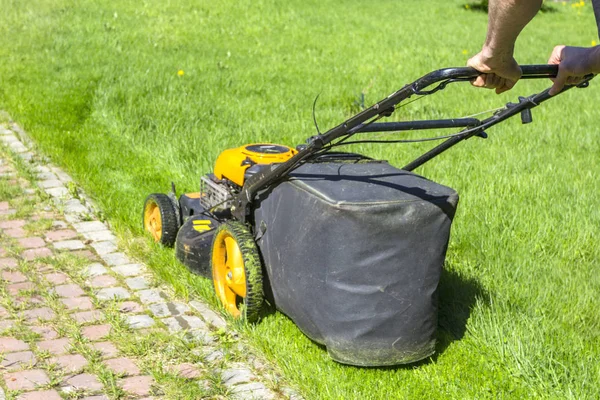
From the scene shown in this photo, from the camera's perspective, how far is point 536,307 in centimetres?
405

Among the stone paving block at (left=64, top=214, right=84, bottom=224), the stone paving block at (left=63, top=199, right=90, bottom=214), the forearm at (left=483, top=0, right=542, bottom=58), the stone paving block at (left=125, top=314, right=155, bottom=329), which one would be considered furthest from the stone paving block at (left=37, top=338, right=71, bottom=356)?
the forearm at (left=483, top=0, right=542, bottom=58)

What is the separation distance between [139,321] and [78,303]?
14.4 inches

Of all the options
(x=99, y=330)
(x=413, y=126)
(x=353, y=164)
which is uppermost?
(x=413, y=126)

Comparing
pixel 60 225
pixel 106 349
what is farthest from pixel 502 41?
pixel 60 225

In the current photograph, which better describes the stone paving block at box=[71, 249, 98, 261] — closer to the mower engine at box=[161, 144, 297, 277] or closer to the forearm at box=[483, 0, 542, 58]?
the mower engine at box=[161, 144, 297, 277]

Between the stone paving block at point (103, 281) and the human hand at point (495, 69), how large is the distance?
7.55 feet

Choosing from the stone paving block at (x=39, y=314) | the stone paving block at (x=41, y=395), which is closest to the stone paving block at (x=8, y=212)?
the stone paving block at (x=39, y=314)

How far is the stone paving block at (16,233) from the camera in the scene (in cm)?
511

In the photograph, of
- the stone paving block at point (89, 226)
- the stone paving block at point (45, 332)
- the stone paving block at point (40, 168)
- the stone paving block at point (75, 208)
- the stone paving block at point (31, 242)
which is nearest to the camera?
the stone paving block at point (45, 332)

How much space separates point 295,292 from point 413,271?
519 mm

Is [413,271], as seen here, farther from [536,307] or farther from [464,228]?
[464,228]

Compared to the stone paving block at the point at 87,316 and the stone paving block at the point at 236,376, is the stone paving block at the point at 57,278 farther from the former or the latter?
the stone paving block at the point at 236,376

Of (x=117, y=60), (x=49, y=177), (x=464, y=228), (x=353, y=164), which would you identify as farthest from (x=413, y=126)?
(x=117, y=60)

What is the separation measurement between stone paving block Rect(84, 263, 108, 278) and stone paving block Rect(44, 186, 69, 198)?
1.10m
